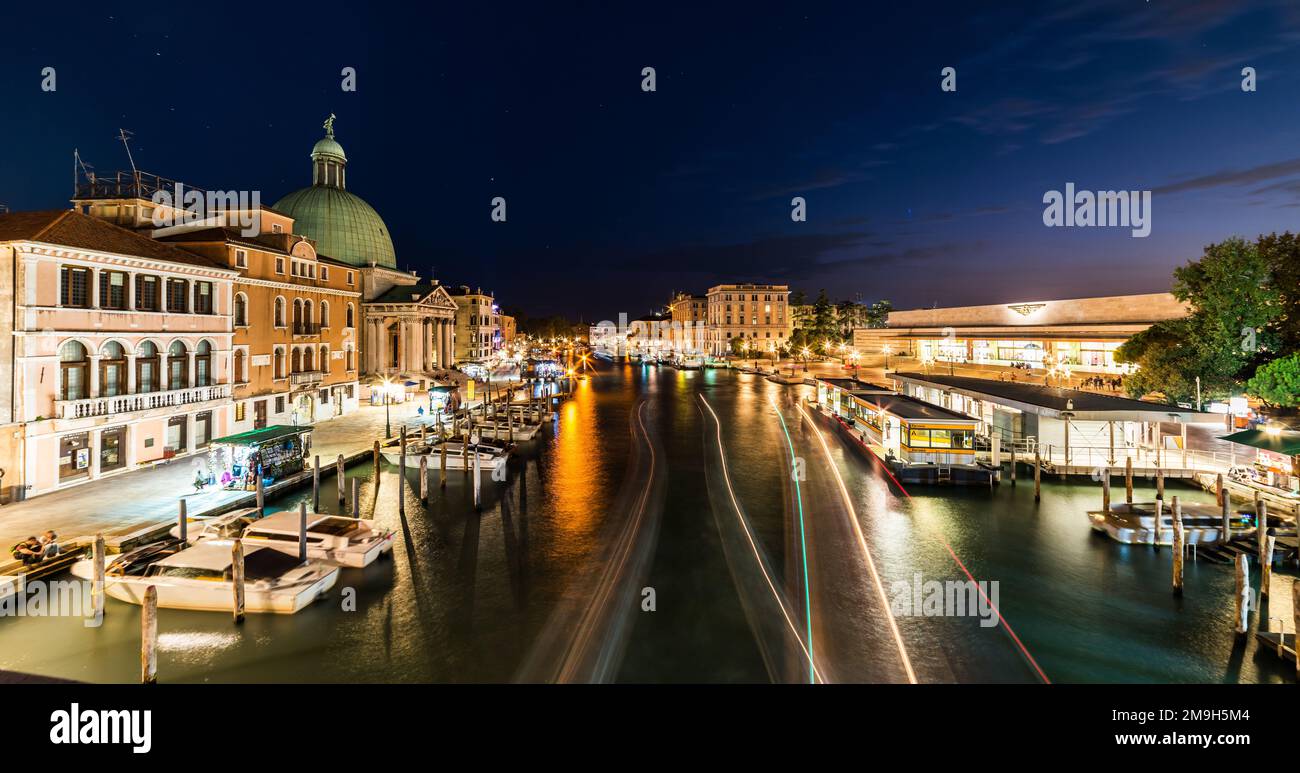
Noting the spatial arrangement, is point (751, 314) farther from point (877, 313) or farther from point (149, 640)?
point (149, 640)

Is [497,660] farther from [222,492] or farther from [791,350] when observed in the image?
[791,350]

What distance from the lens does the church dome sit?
66.1 metres

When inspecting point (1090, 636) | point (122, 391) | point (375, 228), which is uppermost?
point (375, 228)

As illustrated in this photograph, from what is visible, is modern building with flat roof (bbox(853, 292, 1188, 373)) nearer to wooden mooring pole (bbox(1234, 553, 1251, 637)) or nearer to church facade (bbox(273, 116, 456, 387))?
wooden mooring pole (bbox(1234, 553, 1251, 637))

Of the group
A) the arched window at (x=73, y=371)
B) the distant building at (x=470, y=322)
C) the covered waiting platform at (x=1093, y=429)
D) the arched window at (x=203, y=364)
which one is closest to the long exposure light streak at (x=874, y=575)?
the covered waiting platform at (x=1093, y=429)

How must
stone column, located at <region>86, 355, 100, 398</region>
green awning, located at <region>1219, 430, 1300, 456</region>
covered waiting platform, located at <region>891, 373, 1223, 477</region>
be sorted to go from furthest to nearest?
covered waiting platform, located at <region>891, 373, 1223, 477</region> → stone column, located at <region>86, 355, 100, 398</region> → green awning, located at <region>1219, 430, 1300, 456</region>

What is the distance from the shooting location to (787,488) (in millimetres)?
31969

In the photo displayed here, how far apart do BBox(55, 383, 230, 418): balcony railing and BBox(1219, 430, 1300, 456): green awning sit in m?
55.7

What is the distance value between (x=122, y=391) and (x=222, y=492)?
28.2 ft

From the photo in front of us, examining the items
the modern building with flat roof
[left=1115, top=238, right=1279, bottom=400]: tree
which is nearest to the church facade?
[left=1115, top=238, right=1279, bottom=400]: tree

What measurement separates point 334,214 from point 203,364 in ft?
129

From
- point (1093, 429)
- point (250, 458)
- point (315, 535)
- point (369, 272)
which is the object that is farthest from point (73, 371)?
point (1093, 429)

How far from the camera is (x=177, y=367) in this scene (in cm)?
3231
